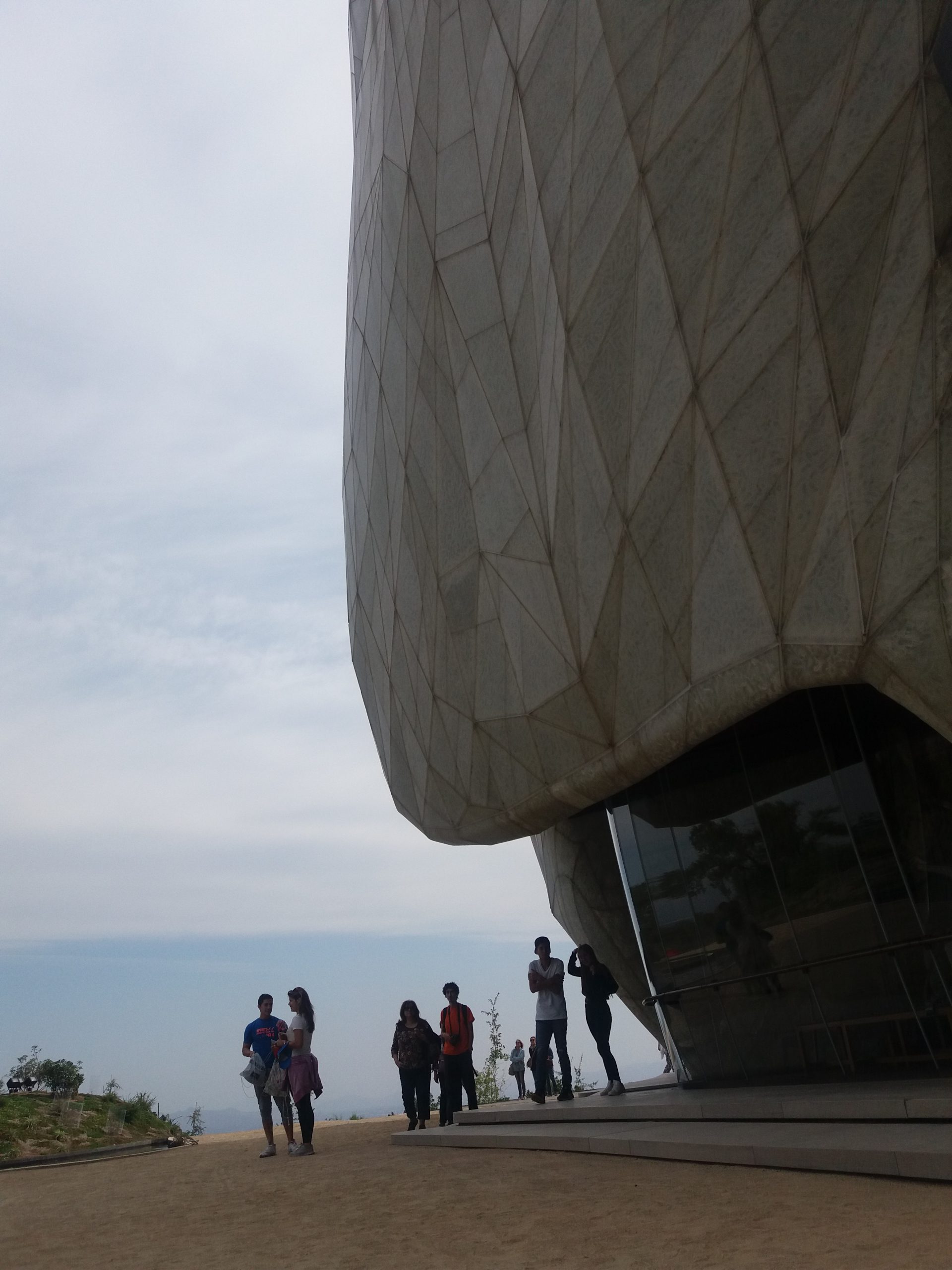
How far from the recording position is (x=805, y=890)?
35.5ft

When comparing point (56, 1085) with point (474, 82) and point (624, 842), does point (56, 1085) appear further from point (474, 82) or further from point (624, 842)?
point (474, 82)

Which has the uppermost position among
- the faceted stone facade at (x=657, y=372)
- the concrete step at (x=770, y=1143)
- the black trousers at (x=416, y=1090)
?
the faceted stone facade at (x=657, y=372)

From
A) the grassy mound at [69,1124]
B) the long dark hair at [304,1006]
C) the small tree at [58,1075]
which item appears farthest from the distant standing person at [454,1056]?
the small tree at [58,1075]

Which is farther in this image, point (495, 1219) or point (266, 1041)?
point (266, 1041)

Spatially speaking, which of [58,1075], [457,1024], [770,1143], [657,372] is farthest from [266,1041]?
[58,1075]

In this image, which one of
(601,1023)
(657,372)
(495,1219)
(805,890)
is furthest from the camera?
(601,1023)

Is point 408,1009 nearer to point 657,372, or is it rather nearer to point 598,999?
point 598,999

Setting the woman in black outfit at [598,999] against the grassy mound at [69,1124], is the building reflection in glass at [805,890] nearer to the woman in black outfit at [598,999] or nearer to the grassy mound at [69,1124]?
the woman in black outfit at [598,999]

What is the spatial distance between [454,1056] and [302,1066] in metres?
2.15

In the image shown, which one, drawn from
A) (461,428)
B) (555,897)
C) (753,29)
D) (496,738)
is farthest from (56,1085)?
(753,29)

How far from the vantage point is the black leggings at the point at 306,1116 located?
12.3 m

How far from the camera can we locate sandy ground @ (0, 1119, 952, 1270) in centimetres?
468

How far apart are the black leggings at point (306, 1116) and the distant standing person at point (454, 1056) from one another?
1.88 m

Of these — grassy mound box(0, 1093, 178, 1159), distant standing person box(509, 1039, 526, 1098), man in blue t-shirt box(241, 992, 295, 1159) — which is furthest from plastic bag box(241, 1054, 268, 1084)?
distant standing person box(509, 1039, 526, 1098)
